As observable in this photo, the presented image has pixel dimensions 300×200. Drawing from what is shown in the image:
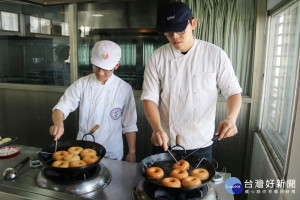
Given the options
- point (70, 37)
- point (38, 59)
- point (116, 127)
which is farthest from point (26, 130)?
point (116, 127)

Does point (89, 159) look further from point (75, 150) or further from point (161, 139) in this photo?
point (161, 139)

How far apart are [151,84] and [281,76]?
1.17 metres

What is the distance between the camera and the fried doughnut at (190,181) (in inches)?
48.2

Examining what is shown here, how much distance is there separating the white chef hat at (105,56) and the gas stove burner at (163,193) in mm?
995

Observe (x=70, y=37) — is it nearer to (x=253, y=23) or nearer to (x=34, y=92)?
(x=34, y=92)

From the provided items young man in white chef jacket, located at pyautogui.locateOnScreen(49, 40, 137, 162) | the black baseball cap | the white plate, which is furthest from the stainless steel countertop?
the black baseball cap

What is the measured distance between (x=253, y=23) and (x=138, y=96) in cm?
153

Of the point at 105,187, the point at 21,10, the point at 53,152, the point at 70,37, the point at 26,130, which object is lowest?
the point at 26,130

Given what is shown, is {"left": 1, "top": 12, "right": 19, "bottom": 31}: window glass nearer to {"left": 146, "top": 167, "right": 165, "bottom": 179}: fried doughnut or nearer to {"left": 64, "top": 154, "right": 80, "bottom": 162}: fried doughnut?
{"left": 64, "top": 154, "right": 80, "bottom": 162}: fried doughnut

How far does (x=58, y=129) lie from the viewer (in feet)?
5.89

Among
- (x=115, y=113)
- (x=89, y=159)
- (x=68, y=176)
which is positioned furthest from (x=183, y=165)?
(x=115, y=113)

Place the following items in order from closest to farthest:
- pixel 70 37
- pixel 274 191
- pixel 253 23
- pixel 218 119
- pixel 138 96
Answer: pixel 274 191, pixel 253 23, pixel 218 119, pixel 138 96, pixel 70 37

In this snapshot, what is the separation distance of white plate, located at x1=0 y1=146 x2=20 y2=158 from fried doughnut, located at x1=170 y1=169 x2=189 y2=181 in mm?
1171

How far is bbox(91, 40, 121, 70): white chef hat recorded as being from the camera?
202 cm
